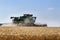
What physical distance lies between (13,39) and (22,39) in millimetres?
107

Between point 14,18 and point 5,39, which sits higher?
point 5,39

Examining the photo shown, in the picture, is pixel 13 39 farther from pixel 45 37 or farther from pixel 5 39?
pixel 45 37

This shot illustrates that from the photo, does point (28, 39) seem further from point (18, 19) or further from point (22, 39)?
point (18, 19)

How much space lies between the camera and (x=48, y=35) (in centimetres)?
225

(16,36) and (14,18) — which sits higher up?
(16,36)

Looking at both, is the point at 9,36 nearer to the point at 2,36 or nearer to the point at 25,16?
the point at 2,36

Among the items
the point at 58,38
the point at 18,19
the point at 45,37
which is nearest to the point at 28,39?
the point at 45,37

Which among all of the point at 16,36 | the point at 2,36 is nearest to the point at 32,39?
the point at 16,36

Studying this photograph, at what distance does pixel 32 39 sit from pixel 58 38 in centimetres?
32

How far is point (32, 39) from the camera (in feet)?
7.19

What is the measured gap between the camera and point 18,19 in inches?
997

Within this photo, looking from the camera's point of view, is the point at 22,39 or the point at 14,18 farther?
the point at 14,18

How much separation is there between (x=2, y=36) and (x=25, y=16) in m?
23.8

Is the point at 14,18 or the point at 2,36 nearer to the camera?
the point at 2,36
